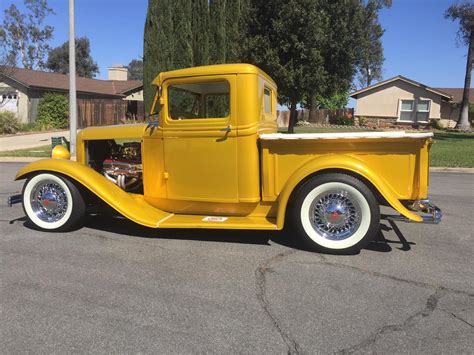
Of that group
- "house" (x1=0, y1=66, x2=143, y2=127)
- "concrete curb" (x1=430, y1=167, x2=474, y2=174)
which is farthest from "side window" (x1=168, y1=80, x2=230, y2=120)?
"house" (x1=0, y1=66, x2=143, y2=127)

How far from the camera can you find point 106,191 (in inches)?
195

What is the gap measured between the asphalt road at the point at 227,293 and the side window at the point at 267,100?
61.3 inches

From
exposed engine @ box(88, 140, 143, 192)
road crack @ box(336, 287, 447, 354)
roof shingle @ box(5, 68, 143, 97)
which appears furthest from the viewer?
roof shingle @ box(5, 68, 143, 97)

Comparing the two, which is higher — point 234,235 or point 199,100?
point 199,100

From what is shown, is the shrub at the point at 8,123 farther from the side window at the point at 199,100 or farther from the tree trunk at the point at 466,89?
the tree trunk at the point at 466,89

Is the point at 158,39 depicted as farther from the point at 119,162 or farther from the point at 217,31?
the point at 119,162

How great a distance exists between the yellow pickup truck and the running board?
1 cm

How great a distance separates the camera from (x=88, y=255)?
14.6 feet

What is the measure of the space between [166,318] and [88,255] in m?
1.68

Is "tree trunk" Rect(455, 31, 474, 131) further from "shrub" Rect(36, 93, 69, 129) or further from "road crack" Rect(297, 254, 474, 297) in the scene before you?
"road crack" Rect(297, 254, 474, 297)

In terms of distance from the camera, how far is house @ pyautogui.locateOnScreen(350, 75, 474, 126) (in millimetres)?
33500

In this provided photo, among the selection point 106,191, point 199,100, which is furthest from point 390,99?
point 106,191

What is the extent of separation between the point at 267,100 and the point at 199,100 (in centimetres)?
86

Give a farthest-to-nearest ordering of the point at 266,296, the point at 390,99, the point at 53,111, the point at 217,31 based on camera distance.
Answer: the point at 390,99, the point at 53,111, the point at 217,31, the point at 266,296
